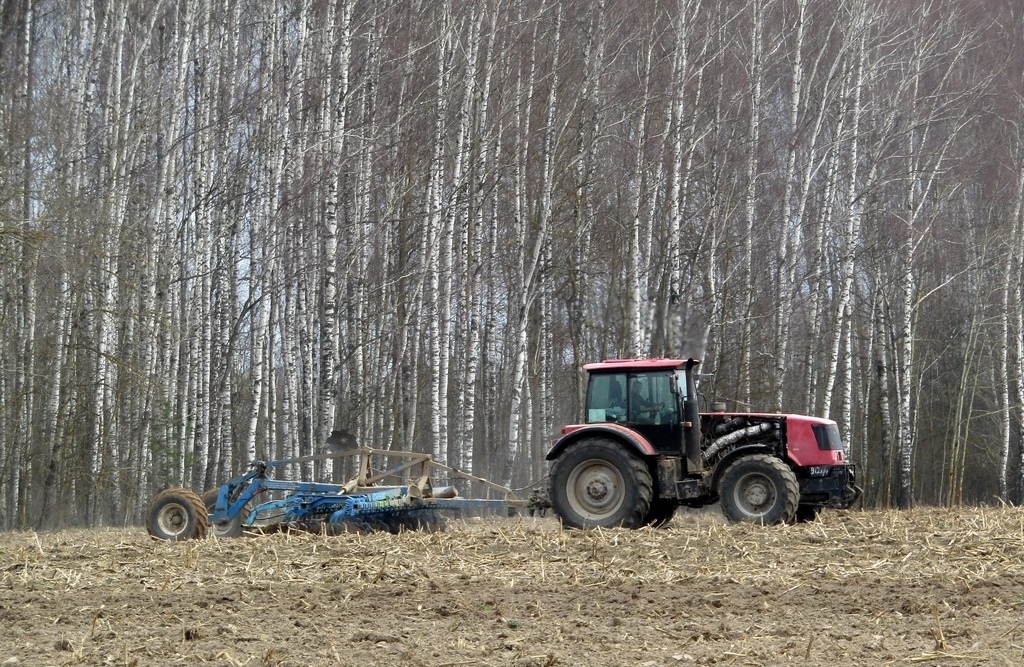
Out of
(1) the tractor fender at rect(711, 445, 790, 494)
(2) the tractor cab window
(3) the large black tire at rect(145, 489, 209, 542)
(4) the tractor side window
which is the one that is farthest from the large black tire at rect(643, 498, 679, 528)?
(3) the large black tire at rect(145, 489, 209, 542)

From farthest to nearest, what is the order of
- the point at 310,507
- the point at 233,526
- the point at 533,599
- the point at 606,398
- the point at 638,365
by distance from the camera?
1. the point at 606,398
2. the point at 638,365
3. the point at 233,526
4. the point at 310,507
5. the point at 533,599

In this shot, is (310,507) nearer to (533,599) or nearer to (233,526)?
(233,526)

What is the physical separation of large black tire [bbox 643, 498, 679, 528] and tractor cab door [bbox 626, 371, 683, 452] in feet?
2.21

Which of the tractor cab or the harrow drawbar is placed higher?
the tractor cab

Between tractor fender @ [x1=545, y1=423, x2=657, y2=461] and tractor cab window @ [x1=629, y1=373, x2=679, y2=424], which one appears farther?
tractor cab window @ [x1=629, y1=373, x2=679, y2=424]

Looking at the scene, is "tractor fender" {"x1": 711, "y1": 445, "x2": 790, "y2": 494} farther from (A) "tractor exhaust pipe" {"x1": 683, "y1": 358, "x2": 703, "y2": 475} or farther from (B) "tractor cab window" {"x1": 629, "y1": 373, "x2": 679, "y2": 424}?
(B) "tractor cab window" {"x1": 629, "y1": 373, "x2": 679, "y2": 424}

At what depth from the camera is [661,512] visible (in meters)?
12.6

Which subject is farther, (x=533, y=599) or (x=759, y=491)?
(x=759, y=491)

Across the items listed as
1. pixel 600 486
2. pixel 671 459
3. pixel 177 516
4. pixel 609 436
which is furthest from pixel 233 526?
pixel 671 459

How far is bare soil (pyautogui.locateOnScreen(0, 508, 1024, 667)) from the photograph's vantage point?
20.1 ft

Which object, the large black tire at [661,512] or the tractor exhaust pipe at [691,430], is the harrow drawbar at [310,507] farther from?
the tractor exhaust pipe at [691,430]

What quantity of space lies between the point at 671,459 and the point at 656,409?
1.81 feet

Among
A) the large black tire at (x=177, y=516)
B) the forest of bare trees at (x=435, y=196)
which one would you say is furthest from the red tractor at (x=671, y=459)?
the forest of bare trees at (x=435, y=196)

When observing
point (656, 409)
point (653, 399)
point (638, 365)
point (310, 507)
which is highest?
point (638, 365)
